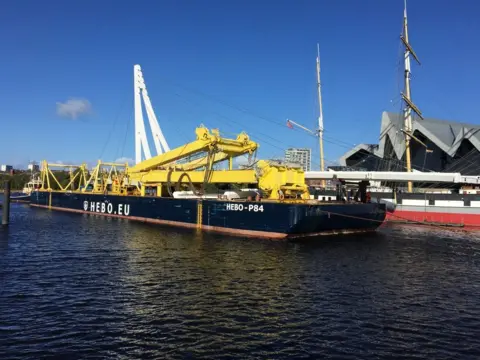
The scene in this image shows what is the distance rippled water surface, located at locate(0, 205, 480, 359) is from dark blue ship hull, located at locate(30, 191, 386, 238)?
5102 mm

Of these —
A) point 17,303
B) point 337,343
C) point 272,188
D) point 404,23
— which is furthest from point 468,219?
point 17,303

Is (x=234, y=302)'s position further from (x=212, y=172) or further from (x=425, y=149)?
(x=425, y=149)

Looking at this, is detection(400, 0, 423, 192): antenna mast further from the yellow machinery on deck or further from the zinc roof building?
the yellow machinery on deck

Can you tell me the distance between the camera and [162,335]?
11836 millimetres

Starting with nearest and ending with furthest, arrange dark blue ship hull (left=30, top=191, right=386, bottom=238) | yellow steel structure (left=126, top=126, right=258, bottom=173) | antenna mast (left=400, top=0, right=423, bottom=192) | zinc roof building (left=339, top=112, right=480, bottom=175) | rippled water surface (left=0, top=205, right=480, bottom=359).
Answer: rippled water surface (left=0, top=205, right=480, bottom=359)
dark blue ship hull (left=30, top=191, right=386, bottom=238)
yellow steel structure (left=126, top=126, right=258, bottom=173)
antenna mast (left=400, top=0, right=423, bottom=192)
zinc roof building (left=339, top=112, right=480, bottom=175)

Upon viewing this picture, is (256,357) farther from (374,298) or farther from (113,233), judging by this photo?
(113,233)

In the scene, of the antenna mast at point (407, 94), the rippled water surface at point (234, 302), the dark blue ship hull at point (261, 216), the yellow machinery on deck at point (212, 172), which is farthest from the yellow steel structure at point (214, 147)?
the antenna mast at point (407, 94)

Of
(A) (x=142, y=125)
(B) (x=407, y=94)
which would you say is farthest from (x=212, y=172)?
(B) (x=407, y=94)

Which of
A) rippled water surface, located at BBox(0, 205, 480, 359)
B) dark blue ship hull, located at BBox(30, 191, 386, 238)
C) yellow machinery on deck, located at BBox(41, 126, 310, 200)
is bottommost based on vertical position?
rippled water surface, located at BBox(0, 205, 480, 359)

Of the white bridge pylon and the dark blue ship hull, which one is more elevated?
the white bridge pylon

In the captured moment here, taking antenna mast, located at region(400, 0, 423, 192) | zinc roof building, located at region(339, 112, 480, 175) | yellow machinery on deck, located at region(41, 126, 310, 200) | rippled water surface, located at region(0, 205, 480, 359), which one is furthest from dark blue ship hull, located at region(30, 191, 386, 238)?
zinc roof building, located at region(339, 112, 480, 175)

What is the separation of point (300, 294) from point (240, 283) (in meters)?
2.99

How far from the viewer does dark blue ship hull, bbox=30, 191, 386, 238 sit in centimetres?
3275

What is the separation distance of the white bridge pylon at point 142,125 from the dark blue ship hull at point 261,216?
1118 cm
